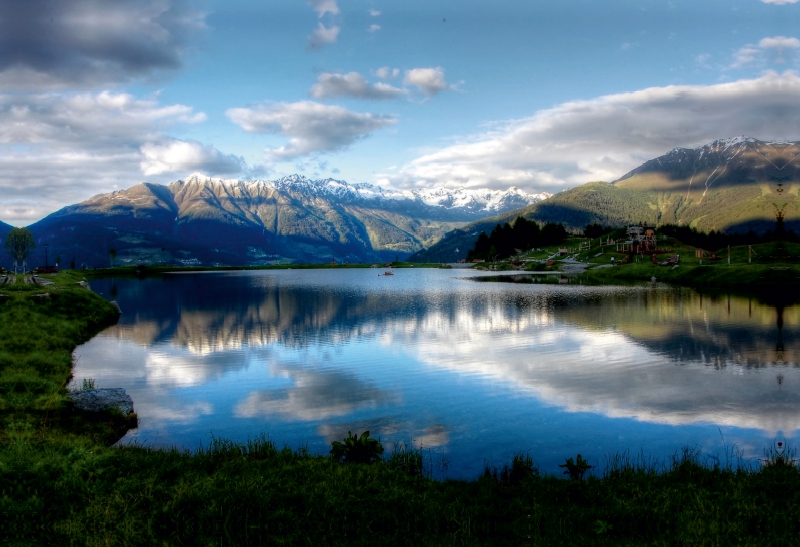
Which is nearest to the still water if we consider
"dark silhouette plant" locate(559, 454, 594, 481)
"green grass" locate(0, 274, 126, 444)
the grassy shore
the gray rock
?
the gray rock

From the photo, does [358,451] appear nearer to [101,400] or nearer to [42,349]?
[101,400]

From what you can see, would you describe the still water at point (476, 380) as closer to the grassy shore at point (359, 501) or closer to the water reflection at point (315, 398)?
the water reflection at point (315, 398)

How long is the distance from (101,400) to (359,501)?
20216mm

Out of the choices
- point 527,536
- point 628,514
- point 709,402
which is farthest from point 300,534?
point 709,402

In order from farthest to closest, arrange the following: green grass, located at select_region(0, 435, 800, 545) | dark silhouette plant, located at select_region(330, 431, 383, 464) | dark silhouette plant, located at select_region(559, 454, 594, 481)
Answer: dark silhouette plant, located at select_region(330, 431, 383, 464) < dark silhouette plant, located at select_region(559, 454, 594, 481) < green grass, located at select_region(0, 435, 800, 545)

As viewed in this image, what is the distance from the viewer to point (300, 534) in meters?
13.9

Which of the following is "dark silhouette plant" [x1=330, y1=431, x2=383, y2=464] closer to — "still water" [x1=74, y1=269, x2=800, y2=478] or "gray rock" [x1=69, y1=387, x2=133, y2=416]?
"still water" [x1=74, y1=269, x2=800, y2=478]

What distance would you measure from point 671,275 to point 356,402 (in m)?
126

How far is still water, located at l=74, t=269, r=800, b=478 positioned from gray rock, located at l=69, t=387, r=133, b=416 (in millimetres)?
1461

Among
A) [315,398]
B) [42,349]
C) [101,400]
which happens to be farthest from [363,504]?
[42,349]

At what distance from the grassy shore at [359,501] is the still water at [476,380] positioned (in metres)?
3.53

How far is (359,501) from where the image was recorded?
15.5 metres

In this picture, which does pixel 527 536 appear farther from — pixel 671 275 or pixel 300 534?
pixel 671 275

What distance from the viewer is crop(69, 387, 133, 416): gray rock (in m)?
27.9
